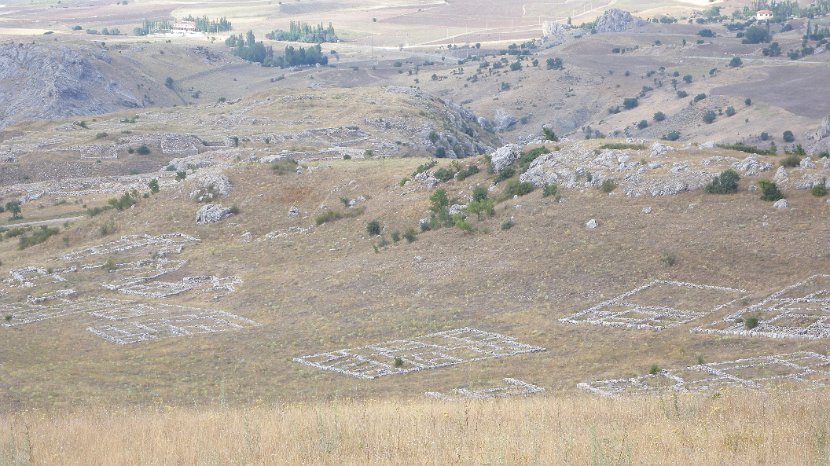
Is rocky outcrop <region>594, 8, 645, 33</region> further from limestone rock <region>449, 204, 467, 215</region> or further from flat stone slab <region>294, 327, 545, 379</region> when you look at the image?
flat stone slab <region>294, 327, 545, 379</region>

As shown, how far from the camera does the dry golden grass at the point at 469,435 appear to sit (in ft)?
36.9

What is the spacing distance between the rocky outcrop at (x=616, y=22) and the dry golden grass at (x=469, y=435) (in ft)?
548

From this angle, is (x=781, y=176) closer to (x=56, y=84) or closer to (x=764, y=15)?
(x=56, y=84)

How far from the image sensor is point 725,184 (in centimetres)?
3447

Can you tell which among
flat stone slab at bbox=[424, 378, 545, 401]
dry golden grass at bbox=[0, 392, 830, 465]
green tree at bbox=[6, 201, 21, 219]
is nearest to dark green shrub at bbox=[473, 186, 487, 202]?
flat stone slab at bbox=[424, 378, 545, 401]

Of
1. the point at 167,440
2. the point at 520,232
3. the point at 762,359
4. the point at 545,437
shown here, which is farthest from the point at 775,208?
the point at 167,440

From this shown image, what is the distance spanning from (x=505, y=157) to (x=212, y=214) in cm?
1439

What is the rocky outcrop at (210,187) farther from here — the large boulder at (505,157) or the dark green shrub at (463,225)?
the dark green shrub at (463,225)

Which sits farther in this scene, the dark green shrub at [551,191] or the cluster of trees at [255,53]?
the cluster of trees at [255,53]

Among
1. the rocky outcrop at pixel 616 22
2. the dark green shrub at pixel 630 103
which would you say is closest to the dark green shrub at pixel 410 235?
the dark green shrub at pixel 630 103

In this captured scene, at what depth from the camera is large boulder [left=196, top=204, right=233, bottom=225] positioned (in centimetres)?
4678

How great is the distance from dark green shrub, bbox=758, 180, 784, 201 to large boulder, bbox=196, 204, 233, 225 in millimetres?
24549

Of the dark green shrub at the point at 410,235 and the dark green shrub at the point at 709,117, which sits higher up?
the dark green shrub at the point at 410,235

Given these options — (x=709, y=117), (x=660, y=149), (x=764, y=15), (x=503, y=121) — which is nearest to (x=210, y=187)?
(x=660, y=149)
